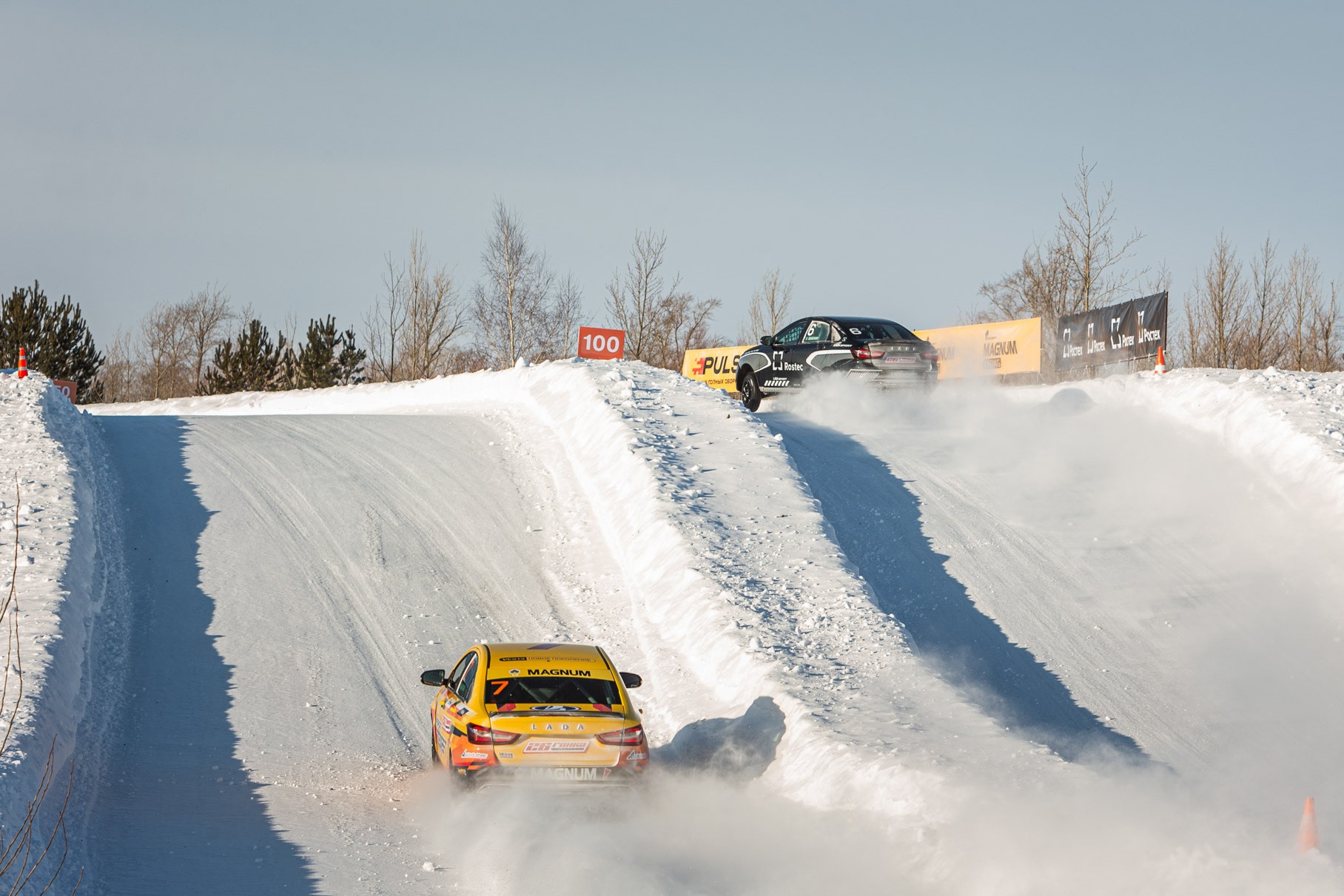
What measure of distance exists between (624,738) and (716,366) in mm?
28079

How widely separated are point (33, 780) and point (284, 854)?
1711 millimetres

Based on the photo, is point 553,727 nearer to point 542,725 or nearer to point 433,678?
point 542,725

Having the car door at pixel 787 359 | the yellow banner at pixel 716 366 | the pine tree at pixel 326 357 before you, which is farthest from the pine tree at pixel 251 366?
the car door at pixel 787 359

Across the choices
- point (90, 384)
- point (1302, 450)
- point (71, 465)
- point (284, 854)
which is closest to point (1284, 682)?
point (1302, 450)

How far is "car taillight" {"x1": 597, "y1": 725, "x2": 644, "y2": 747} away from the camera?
27.0 feet

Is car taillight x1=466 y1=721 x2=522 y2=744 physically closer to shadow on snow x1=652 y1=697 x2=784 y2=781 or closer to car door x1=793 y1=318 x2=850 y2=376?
shadow on snow x1=652 y1=697 x2=784 y2=781

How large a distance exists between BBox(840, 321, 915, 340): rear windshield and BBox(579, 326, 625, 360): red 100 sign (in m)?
4.52

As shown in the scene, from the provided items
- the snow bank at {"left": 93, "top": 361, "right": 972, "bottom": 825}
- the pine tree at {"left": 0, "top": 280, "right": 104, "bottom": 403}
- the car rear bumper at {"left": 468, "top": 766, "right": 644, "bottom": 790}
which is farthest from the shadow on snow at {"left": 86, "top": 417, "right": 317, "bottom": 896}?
the pine tree at {"left": 0, "top": 280, "right": 104, "bottom": 403}

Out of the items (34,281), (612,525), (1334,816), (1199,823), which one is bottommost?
(1334,816)

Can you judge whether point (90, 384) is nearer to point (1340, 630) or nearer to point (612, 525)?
point (612, 525)

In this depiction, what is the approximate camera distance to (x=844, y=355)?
67.9ft

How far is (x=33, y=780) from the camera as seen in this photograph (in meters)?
7.58

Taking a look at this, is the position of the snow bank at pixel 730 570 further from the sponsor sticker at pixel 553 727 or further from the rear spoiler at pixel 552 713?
the sponsor sticker at pixel 553 727

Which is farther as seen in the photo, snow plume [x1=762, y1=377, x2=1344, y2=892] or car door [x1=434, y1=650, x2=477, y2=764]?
car door [x1=434, y1=650, x2=477, y2=764]
